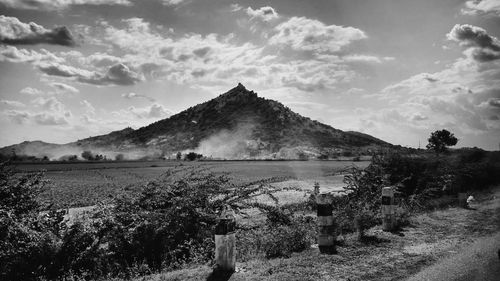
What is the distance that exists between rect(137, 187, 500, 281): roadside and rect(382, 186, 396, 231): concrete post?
0.78ft

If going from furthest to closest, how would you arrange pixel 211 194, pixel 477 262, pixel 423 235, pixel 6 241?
1. pixel 211 194
2. pixel 423 235
3. pixel 6 241
4. pixel 477 262

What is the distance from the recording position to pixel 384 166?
60.4 ft

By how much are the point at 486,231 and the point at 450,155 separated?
13818mm

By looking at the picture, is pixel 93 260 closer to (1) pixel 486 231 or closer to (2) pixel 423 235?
(2) pixel 423 235

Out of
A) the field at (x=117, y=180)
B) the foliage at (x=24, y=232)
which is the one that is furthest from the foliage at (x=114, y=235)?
the field at (x=117, y=180)

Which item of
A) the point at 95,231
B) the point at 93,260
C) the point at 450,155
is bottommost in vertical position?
the point at 93,260

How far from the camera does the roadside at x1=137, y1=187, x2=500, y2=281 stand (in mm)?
6434

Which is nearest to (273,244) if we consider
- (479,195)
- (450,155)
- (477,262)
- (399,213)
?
(477,262)

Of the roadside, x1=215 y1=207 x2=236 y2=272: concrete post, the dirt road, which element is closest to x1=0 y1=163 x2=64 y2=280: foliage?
the roadside

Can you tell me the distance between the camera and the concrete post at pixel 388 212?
9859 millimetres

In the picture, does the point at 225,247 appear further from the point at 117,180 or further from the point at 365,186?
the point at 117,180

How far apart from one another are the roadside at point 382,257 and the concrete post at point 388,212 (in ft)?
0.78

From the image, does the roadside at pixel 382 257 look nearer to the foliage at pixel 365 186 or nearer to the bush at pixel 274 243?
the bush at pixel 274 243

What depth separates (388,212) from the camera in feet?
32.6
